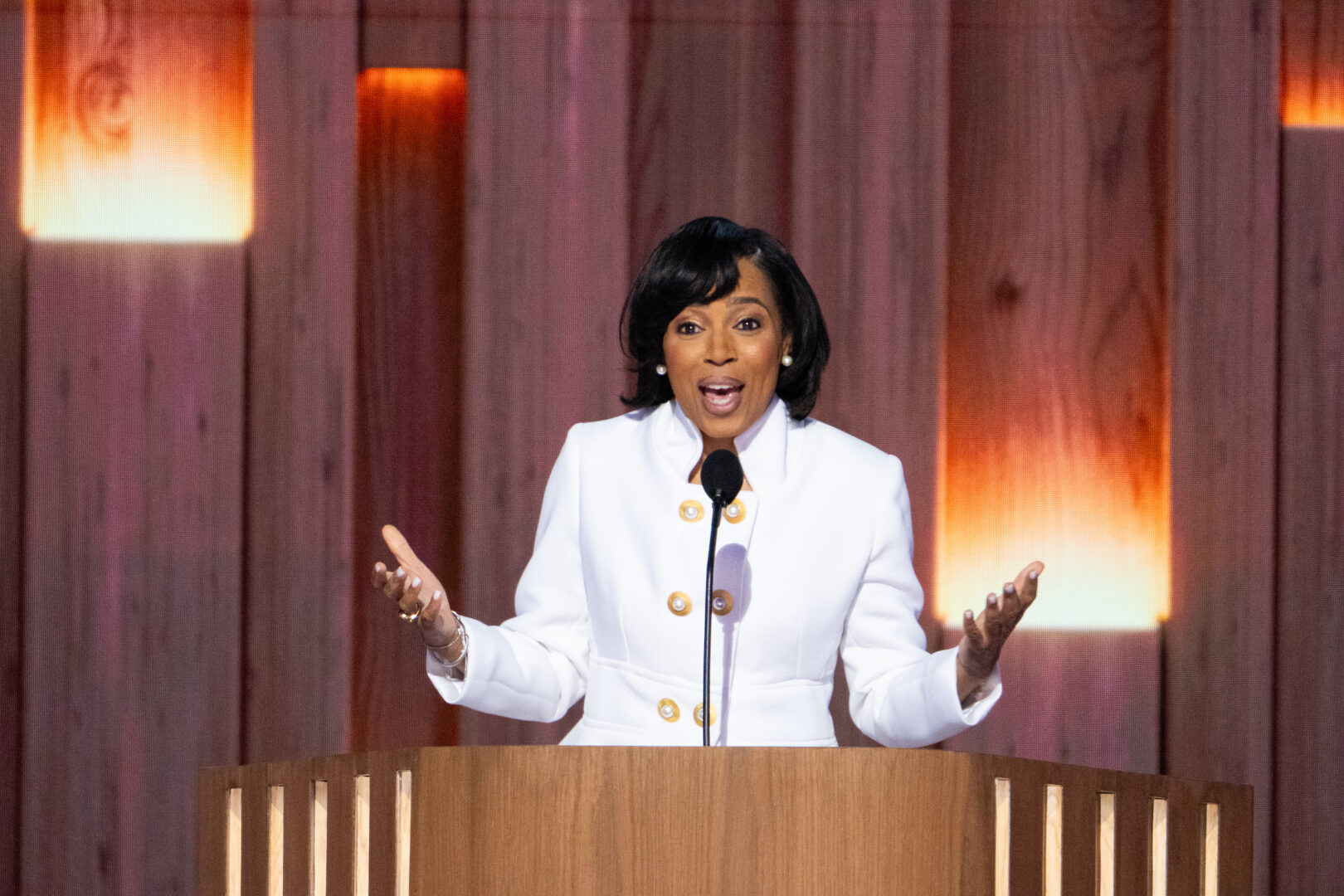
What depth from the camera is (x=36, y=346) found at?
8.61 feet

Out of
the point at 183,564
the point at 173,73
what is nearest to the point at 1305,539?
the point at 183,564

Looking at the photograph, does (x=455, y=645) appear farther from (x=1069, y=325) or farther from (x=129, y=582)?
(x=1069, y=325)

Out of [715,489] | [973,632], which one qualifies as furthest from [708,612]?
[973,632]

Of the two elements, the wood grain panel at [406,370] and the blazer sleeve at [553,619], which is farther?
the wood grain panel at [406,370]

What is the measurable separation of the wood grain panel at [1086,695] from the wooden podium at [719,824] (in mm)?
1473

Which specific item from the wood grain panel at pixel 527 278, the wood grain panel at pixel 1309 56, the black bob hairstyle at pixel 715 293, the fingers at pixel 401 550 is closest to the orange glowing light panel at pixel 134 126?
the wood grain panel at pixel 527 278

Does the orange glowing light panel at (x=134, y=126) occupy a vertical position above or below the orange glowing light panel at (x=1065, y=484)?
above

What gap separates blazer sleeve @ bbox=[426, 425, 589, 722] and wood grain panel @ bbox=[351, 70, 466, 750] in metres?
0.76

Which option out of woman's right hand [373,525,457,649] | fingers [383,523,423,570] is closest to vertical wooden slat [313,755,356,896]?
woman's right hand [373,525,457,649]

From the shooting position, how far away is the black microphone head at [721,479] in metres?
1.50

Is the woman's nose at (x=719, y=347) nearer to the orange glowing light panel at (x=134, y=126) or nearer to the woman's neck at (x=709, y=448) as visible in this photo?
the woman's neck at (x=709, y=448)

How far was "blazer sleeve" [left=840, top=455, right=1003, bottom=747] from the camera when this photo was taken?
1.67m

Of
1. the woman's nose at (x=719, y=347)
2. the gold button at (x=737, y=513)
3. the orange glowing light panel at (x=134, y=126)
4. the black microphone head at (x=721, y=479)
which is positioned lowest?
the gold button at (x=737, y=513)

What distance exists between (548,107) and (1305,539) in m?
1.71
